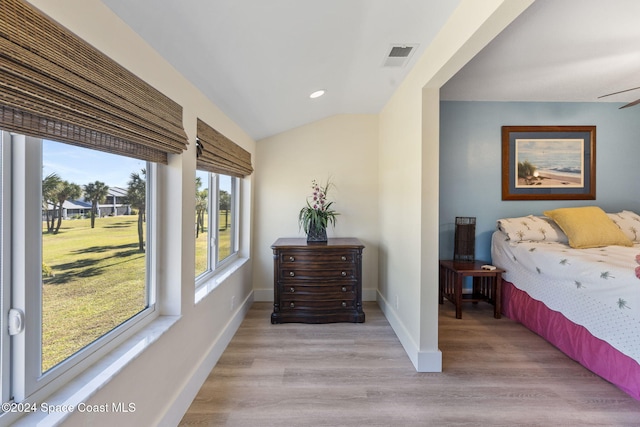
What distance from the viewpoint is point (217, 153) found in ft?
7.68

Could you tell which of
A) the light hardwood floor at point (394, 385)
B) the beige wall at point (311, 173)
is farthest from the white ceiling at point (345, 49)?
the light hardwood floor at point (394, 385)

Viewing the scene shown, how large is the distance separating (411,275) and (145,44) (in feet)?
7.44

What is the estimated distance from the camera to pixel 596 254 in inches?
104

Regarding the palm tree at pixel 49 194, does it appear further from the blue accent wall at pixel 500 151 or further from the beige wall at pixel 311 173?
the blue accent wall at pixel 500 151

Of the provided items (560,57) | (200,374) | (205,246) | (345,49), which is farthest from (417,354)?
(560,57)

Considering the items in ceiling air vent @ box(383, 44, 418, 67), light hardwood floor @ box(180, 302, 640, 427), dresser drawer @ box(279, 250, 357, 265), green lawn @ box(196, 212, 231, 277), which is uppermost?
ceiling air vent @ box(383, 44, 418, 67)


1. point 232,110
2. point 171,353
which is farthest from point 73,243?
point 232,110

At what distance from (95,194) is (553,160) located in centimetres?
443

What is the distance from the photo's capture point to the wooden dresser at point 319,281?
3.13m

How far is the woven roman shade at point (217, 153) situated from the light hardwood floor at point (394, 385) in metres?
1.51

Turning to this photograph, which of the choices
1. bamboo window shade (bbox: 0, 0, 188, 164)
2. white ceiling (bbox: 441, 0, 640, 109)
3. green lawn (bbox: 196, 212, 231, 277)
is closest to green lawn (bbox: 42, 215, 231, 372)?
bamboo window shade (bbox: 0, 0, 188, 164)

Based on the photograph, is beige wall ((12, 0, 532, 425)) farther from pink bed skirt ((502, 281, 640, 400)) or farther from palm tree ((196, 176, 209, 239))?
pink bed skirt ((502, 281, 640, 400))

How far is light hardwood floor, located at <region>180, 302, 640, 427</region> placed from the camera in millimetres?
1771

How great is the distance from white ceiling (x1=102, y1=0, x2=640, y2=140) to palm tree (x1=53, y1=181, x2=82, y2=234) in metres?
0.68
